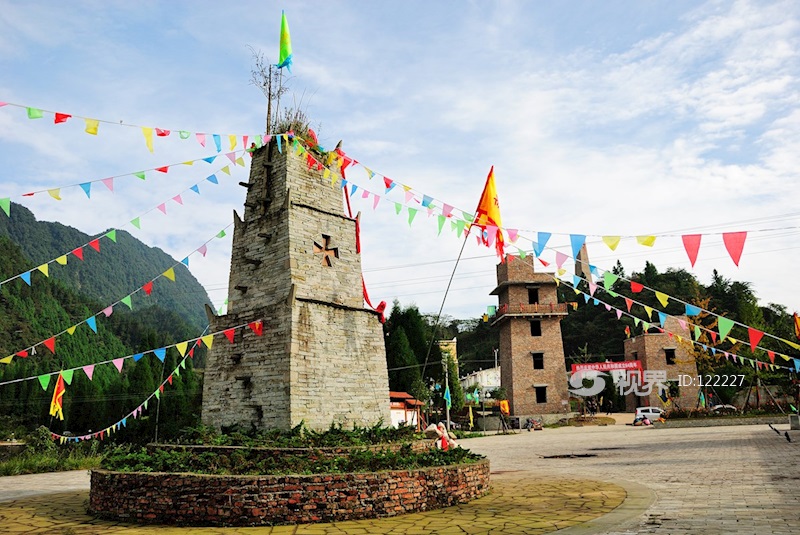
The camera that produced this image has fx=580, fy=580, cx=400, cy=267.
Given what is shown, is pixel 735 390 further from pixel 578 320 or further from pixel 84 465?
pixel 84 465

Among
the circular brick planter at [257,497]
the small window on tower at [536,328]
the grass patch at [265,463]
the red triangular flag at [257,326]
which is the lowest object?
the circular brick planter at [257,497]

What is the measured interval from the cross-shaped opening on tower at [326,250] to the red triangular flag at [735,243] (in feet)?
25.8

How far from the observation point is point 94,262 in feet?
502

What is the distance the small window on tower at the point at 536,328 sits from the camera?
3879 centimetres

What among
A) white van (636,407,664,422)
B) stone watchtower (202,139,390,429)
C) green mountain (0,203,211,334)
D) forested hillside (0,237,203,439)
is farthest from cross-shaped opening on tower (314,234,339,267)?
green mountain (0,203,211,334)

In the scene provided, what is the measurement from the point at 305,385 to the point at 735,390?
137 ft

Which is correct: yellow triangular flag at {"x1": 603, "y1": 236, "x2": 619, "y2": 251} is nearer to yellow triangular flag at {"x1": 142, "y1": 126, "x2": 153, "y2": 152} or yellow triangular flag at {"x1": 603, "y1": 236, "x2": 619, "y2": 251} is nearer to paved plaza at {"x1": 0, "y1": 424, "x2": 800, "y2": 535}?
paved plaza at {"x1": 0, "y1": 424, "x2": 800, "y2": 535}

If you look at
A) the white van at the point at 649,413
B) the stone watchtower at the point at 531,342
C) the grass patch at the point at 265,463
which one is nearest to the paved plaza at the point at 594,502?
the grass patch at the point at 265,463

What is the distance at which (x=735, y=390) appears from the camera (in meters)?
42.9

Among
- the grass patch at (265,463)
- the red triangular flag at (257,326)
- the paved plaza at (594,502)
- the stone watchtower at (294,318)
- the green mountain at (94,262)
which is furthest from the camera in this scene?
the green mountain at (94,262)

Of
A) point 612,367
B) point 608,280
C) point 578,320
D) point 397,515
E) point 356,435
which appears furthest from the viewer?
point 578,320

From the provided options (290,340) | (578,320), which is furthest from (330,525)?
(578,320)

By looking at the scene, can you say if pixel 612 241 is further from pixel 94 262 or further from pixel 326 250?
pixel 94 262

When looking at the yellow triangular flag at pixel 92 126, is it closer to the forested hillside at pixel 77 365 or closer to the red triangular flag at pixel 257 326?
the red triangular flag at pixel 257 326
